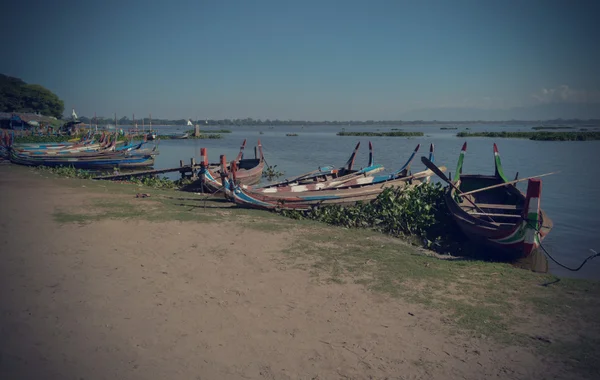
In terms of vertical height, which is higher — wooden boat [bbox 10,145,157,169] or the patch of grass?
wooden boat [bbox 10,145,157,169]

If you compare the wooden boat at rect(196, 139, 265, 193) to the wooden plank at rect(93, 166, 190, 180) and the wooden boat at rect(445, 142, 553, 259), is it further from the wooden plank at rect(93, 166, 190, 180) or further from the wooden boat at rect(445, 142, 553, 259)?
the wooden boat at rect(445, 142, 553, 259)

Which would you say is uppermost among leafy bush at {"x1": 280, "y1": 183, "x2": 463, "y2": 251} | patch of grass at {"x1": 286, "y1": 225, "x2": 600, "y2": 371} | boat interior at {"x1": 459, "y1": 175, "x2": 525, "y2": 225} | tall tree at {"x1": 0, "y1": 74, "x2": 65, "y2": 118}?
tall tree at {"x1": 0, "y1": 74, "x2": 65, "y2": 118}

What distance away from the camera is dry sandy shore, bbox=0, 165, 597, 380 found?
425 centimetres

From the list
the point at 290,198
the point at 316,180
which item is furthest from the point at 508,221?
the point at 316,180

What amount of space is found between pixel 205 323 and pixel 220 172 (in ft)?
30.0

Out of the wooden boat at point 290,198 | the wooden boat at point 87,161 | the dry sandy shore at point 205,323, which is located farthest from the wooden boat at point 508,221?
the wooden boat at point 87,161

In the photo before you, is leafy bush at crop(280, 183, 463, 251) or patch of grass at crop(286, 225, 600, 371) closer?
Answer: patch of grass at crop(286, 225, 600, 371)

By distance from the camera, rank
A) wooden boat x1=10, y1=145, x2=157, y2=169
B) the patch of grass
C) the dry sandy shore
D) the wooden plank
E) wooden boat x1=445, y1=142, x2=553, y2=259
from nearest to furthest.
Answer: the dry sandy shore, the patch of grass, wooden boat x1=445, y1=142, x2=553, y2=259, the wooden plank, wooden boat x1=10, y1=145, x2=157, y2=169

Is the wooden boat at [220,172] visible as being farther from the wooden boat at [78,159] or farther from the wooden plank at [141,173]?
the wooden boat at [78,159]

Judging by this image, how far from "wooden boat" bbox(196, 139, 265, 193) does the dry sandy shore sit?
6807mm

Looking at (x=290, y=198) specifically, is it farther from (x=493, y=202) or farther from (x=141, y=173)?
(x=141, y=173)

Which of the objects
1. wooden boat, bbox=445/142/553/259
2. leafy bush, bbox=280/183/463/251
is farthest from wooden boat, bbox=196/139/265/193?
wooden boat, bbox=445/142/553/259

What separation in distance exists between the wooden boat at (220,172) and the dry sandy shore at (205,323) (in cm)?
681

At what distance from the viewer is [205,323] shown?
5172 mm
